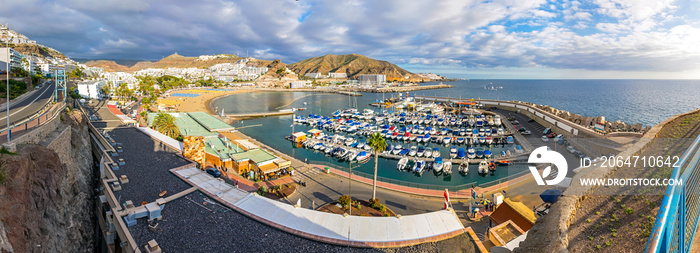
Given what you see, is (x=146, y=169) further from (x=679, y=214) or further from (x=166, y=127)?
(x=679, y=214)

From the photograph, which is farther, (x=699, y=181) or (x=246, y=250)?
(x=246, y=250)

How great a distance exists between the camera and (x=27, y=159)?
1030 centimetres

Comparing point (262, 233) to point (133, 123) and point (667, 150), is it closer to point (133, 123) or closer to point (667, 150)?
point (667, 150)

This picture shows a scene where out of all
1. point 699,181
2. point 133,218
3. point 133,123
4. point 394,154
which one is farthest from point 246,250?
point 133,123

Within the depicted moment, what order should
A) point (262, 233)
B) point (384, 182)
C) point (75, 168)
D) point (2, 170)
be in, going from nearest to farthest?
point (2, 170) → point (262, 233) → point (75, 168) → point (384, 182)

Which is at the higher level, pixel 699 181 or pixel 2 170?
pixel 699 181

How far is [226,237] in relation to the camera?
31.0ft

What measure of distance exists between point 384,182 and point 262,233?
10.8 meters

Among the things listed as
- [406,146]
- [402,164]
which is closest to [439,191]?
[402,164]

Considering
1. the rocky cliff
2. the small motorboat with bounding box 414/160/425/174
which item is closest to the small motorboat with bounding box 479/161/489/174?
the small motorboat with bounding box 414/160/425/174

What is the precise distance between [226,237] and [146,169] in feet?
27.6

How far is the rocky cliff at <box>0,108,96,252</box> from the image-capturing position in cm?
839

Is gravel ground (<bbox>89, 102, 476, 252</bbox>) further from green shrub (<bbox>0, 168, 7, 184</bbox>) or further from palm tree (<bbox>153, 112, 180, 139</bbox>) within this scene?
palm tree (<bbox>153, 112, 180, 139</bbox>)

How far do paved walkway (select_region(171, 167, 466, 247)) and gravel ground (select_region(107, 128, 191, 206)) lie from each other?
10.2 feet
